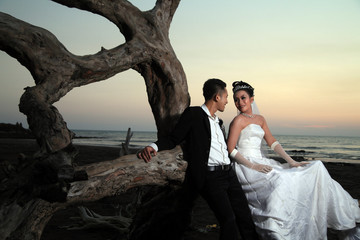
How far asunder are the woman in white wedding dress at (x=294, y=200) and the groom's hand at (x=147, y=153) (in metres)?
1.11

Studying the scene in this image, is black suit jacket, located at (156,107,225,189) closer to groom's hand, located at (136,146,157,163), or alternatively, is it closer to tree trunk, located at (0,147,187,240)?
groom's hand, located at (136,146,157,163)

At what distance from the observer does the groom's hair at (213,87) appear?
3715mm

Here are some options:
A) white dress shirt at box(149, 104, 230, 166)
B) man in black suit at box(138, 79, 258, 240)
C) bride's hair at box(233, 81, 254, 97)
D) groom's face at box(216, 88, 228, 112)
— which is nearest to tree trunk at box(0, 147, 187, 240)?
man in black suit at box(138, 79, 258, 240)

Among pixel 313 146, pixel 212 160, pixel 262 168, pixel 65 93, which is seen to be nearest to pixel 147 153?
pixel 212 160

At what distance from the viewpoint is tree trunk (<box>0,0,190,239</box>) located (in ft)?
8.14

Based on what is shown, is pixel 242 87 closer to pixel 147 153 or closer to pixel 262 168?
pixel 262 168

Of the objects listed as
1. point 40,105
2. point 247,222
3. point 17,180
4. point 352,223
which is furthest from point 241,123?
point 17,180

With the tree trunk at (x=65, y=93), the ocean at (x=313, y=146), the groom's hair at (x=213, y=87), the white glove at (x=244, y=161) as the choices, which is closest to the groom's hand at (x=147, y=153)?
the tree trunk at (x=65, y=93)

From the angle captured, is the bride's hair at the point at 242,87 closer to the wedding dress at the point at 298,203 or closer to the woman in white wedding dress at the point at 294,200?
the woman in white wedding dress at the point at 294,200

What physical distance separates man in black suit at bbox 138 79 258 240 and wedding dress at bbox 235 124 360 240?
0.57 feet

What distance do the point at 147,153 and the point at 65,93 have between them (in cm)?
125

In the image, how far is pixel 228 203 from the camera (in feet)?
11.2

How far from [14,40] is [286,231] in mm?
3788

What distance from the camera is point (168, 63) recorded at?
182 inches
